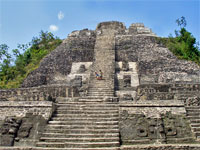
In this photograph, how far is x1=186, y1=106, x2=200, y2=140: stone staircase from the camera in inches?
257

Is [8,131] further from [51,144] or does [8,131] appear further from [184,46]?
[184,46]

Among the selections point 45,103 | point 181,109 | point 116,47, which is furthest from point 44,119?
point 116,47

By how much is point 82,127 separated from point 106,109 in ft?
4.36

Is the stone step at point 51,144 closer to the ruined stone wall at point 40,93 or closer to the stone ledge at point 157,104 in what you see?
the stone ledge at point 157,104

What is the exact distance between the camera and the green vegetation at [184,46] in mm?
15078

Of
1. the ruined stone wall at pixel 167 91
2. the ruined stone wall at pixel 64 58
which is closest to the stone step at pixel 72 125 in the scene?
the ruined stone wall at pixel 167 91

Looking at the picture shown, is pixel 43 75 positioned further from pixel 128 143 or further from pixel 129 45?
pixel 128 143

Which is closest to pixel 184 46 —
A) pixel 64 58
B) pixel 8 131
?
pixel 64 58

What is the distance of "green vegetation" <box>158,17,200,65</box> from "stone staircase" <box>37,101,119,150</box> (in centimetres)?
935

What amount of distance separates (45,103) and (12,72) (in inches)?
350

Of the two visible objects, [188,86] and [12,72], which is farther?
[12,72]

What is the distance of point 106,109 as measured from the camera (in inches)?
305

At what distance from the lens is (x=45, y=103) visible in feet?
23.8

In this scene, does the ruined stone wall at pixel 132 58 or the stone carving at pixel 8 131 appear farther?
the ruined stone wall at pixel 132 58
